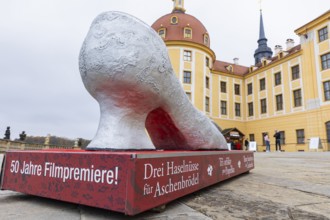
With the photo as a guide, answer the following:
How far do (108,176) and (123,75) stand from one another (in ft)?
2.64

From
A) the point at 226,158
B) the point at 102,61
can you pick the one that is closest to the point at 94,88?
the point at 102,61

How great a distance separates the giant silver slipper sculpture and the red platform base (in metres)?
0.34

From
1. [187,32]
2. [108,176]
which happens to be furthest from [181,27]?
[108,176]

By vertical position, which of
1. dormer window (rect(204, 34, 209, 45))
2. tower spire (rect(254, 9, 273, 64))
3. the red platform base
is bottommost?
the red platform base

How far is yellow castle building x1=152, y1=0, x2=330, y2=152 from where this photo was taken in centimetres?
1686

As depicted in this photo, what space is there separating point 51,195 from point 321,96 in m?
19.4

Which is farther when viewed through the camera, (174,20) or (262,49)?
(262,49)

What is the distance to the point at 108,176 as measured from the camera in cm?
123

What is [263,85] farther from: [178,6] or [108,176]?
[108,176]

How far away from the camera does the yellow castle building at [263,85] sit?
16859mm

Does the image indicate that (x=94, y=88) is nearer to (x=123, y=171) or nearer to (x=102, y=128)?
(x=102, y=128)

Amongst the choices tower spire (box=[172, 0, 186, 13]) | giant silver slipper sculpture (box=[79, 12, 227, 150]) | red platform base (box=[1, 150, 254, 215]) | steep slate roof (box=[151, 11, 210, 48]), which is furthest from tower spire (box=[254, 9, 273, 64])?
red platform base (box=[1, 150, 254, 215])

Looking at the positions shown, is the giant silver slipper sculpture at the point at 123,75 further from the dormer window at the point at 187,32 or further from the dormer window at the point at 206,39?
the dormer window at the point at 206,39

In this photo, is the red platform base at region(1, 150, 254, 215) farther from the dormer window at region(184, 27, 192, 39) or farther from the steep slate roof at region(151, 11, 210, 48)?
the dormer window at region(184, 27, 192, 39)
